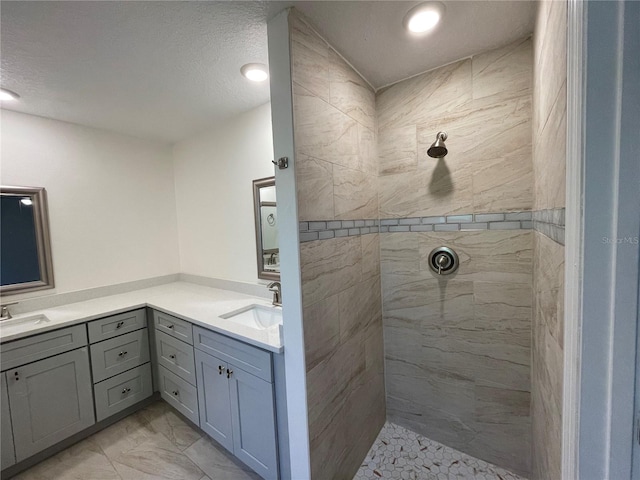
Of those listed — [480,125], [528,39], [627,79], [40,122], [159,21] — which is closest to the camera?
[627,79]

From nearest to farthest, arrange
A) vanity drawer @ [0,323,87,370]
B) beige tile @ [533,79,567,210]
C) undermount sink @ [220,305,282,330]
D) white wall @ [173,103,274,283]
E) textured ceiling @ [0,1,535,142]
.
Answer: beige tile @ [533,79,567,210] → textured ceiling @ [0,1,535,142] → vanity drawer @ [0,323,87,370] → undermount sink @ [220,305,282,330] → white wall @ [173,103,274,283]

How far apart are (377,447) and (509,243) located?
5.06ft

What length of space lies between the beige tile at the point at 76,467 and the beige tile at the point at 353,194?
83.5 inches

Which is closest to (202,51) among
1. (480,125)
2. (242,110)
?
(242,110)

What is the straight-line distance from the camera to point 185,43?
1278 mm

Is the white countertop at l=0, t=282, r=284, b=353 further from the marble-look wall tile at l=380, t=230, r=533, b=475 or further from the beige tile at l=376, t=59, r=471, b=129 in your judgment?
the beige tile at l=376, t=59, r=471, b=129

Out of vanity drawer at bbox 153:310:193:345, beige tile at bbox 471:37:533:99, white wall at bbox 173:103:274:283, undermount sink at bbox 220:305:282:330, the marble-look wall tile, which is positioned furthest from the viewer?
white wall at bbox 173:103:274:283

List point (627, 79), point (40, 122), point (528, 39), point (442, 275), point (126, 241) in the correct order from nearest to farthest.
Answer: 1. point (627, 79)
2. point (528, 39)
3. point (442, 275)
4. point (40, 122)
5. point (126, 241)

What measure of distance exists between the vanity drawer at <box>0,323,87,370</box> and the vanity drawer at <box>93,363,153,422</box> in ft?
1.25

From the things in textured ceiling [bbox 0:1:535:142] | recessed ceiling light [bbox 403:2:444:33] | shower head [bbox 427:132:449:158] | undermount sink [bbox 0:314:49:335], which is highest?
textured ceiling [bbox 0:1:535:142]

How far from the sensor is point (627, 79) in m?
0.50

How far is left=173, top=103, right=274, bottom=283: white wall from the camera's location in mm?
2146

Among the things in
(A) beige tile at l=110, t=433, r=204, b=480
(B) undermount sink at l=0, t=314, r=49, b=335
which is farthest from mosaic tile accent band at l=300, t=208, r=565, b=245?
(B) undermount sink at l=0, t=314, r=49, b=335

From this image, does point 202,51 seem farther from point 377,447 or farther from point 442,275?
point 377,447
